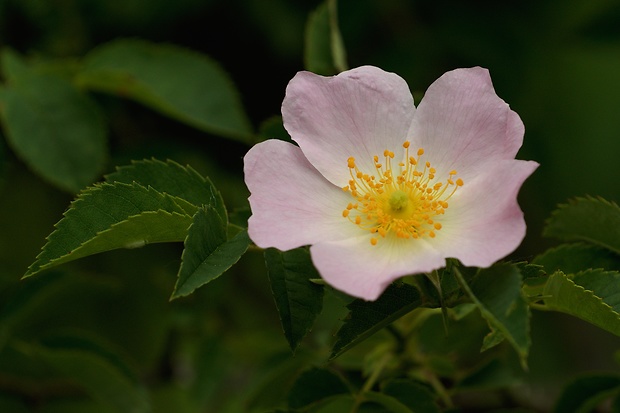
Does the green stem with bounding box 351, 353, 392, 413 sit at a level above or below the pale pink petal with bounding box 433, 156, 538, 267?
below

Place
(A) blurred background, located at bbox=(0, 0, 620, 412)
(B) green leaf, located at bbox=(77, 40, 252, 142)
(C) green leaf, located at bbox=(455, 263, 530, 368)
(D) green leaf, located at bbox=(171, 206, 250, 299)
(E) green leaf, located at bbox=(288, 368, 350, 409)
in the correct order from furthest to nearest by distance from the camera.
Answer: (A) blurred background, located at bbox=(0, 0, 620, 412), (B) green leaf, located at bbox=(77, 40, 252, 142), (E) green leaf, located at bbox=(288, 368, 350, 409), (D) green leaf, located at bbox=(171, 206, 250, 299), (C) green leaf, located at bbox=(455, 263, 530, 368)

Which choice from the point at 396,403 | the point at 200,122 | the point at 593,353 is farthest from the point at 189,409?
the point at 593,353

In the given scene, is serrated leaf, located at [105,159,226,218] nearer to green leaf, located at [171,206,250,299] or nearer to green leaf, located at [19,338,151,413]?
green leaf, located at [171,206,250,299]

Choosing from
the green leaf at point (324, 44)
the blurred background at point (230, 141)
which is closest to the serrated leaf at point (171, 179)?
the green leaf at point (324, 44)

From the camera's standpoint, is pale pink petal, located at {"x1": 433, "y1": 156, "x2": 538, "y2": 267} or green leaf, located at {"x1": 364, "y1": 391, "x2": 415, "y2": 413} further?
green leaf, located at {"x1": 364, "y1": 391, "x2": 415, "y2": 413}

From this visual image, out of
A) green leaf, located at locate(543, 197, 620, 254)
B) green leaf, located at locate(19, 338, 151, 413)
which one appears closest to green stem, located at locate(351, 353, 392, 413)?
green leaf, located at locate(543, 197, 620, 254)

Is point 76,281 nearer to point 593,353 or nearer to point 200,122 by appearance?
point 200,122

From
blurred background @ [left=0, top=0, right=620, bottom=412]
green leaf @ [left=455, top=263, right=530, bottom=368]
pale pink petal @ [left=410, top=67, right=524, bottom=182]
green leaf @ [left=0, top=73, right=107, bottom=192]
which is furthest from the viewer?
blurred background @ [left=0, top=0, right=620, bottom=412]

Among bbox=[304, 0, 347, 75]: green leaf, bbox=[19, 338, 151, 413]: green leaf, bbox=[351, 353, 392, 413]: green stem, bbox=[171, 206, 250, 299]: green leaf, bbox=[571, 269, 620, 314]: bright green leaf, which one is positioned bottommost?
bbox=[19, 338, 151, 413]: green leaf
